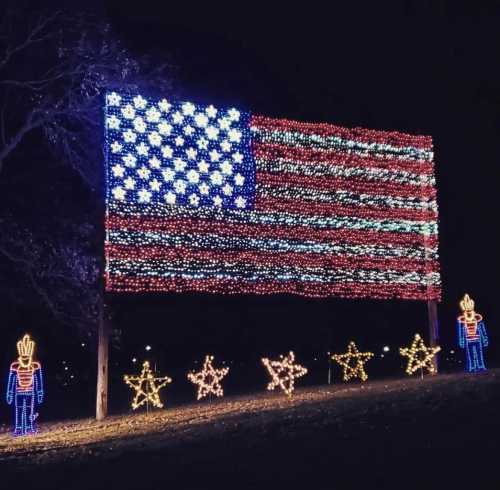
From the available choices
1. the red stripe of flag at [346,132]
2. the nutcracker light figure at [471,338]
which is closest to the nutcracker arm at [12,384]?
the red stripe of flag at [346,132]

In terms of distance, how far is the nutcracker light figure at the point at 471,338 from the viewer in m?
15.2

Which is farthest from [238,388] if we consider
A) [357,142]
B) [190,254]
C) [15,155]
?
[15,155]

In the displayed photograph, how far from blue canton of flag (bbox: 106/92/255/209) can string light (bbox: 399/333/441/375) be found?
Result: 483cm

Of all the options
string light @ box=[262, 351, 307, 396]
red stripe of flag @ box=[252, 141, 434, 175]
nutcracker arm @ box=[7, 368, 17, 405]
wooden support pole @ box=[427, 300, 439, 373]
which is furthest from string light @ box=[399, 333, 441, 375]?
nutcracker arm @ box=[7, 368, 17, 405]

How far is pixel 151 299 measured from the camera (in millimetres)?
22547

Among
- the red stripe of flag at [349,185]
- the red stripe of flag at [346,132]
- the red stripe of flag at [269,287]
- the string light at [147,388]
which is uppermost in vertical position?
the red stripe of flag at [346,132]

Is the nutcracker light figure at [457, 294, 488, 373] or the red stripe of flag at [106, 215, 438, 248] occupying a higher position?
the red stripe of flag at [106, 215, 438, 248]

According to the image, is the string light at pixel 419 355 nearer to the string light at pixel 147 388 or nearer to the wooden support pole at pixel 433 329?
the wooden support pole at pixel 433 329

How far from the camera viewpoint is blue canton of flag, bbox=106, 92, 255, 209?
13.4 metres

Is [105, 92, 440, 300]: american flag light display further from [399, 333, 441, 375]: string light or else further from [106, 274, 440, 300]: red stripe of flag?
[399, 333, 441, 375]: string light

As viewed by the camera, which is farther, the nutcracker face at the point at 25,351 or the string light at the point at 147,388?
the string light at the point at 147,388

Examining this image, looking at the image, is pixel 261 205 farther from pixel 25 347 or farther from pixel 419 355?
pixel 25 347

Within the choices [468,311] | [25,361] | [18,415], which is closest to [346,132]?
[468,311]

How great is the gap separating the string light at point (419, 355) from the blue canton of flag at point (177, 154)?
15.8 ft
